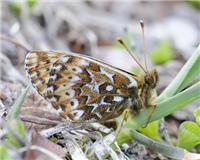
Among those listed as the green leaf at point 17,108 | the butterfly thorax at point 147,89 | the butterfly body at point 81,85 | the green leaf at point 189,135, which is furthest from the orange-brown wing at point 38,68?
the green leaf at point 189,135

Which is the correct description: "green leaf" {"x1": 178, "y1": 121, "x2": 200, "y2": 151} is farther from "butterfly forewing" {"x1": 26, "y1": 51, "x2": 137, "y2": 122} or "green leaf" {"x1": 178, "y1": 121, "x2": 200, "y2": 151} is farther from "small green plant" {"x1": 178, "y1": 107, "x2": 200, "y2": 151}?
"butterfly forewing" {"x1": 26, "y1": 51, "x2": 137, "y2": 122}

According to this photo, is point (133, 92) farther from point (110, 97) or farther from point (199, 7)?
point (199, 7)

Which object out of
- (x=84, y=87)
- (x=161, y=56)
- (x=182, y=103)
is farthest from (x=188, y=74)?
(x=161, y=56)

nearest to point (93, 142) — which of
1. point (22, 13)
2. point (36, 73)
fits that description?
point (36, 73)

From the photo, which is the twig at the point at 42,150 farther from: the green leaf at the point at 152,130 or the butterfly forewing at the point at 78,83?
the green leaf at the point at 152,130

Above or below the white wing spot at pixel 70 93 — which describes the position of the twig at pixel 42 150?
above

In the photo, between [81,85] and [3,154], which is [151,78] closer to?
[81,85]
